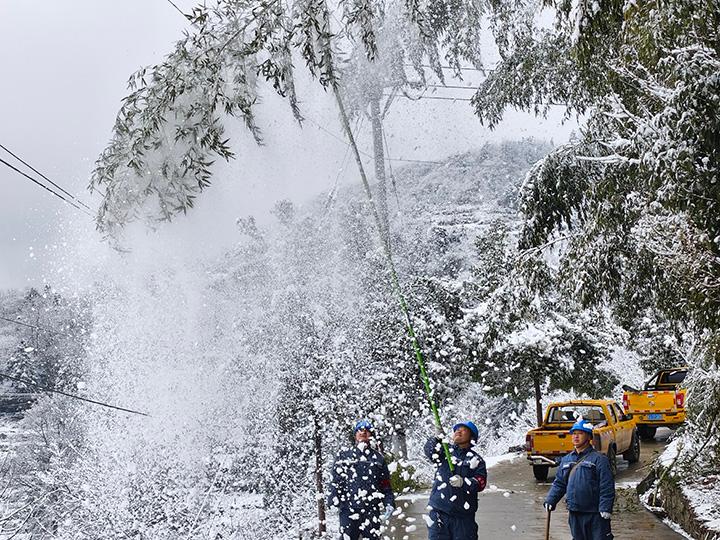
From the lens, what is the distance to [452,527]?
254 inches

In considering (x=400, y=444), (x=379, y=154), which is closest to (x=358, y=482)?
(x=379, y=154)

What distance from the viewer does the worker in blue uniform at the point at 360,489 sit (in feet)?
25.0

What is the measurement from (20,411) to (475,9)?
44.2 meters

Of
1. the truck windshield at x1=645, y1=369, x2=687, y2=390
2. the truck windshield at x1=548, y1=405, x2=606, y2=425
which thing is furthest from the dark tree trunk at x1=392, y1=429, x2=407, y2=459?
the truck windshield at x1=645, y1=369, x2=687, y2=390

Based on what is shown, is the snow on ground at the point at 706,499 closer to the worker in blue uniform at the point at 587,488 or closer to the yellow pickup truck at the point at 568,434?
the worker in blue uniform at the point at 587,488

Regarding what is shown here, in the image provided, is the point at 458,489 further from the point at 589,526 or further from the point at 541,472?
the point at 541,472

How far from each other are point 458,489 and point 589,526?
1141 millimetres

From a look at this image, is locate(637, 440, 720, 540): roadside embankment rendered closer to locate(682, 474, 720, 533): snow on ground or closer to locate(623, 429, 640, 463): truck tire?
locate(682, 474, 720, 533): snow on ground

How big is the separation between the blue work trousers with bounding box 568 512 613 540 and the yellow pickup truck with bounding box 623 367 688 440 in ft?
41.6

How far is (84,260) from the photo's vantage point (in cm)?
1541

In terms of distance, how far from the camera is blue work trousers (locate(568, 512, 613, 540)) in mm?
6551

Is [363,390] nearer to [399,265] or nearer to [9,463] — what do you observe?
[399,265]

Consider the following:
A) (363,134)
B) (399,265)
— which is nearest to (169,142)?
(363,134)

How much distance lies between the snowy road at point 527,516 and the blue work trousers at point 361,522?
4.81 feet
